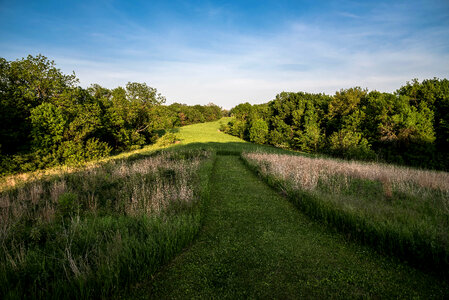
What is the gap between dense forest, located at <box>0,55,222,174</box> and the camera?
1719cm

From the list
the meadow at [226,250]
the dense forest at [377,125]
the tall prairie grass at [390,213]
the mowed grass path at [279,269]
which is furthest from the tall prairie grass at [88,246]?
the dense forest at [377,125]

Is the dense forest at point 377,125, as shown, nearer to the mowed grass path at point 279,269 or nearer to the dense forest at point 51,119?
the mowed grass path at point 279,269

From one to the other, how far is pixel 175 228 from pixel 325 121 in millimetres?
38066

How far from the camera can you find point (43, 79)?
21203 mm

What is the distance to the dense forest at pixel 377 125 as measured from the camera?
71.2 ft

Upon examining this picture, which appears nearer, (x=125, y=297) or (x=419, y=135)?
(x=125, y=297)

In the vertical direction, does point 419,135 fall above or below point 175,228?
above

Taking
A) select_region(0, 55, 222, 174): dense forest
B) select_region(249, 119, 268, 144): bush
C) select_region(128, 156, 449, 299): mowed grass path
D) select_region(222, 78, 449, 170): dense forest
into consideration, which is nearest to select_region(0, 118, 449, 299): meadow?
select_region(128, 156, 449, 299): mowed grass path

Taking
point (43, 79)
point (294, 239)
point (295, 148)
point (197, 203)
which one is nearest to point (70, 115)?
point (43, 79)

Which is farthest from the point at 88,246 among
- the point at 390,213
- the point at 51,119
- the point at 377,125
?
the point at 377,125

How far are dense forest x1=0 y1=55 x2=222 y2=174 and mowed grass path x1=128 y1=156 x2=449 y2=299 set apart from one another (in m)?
22.0

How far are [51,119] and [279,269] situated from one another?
24.9 meters

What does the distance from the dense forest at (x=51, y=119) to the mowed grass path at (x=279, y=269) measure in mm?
22040

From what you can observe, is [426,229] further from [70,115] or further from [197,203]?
[70,115]
